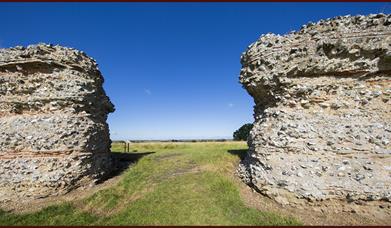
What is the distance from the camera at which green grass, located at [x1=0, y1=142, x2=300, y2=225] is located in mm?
8977

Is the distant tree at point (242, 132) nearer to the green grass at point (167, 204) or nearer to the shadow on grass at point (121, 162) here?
the shadow on grass at point (121, 162)

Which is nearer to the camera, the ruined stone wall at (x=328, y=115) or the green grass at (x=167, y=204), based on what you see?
the green grass at (x=167, y=204)

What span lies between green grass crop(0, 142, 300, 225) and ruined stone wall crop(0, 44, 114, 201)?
4.43 feet

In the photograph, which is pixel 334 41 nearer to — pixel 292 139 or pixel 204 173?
pixel 292 139

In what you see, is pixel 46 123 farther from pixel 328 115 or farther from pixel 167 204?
pixel 328 115

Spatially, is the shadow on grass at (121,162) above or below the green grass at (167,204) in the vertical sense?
above

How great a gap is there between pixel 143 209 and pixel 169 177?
120 inches

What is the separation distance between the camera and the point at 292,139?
34.8 feet

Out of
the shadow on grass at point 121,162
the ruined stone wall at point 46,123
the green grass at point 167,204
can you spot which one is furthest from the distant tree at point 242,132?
the ruined stone wall at point 46,123

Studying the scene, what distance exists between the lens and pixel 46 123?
485 inches

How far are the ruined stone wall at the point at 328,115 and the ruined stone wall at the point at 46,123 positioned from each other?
7799 mm

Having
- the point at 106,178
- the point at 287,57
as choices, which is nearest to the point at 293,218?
the point at 287,57

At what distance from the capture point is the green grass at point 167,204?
29.5ft

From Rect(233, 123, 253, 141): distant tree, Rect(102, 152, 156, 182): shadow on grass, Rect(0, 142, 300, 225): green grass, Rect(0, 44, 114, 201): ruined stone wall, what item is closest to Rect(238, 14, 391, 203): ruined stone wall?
Rect(0, 142, 300, 225): green grass
